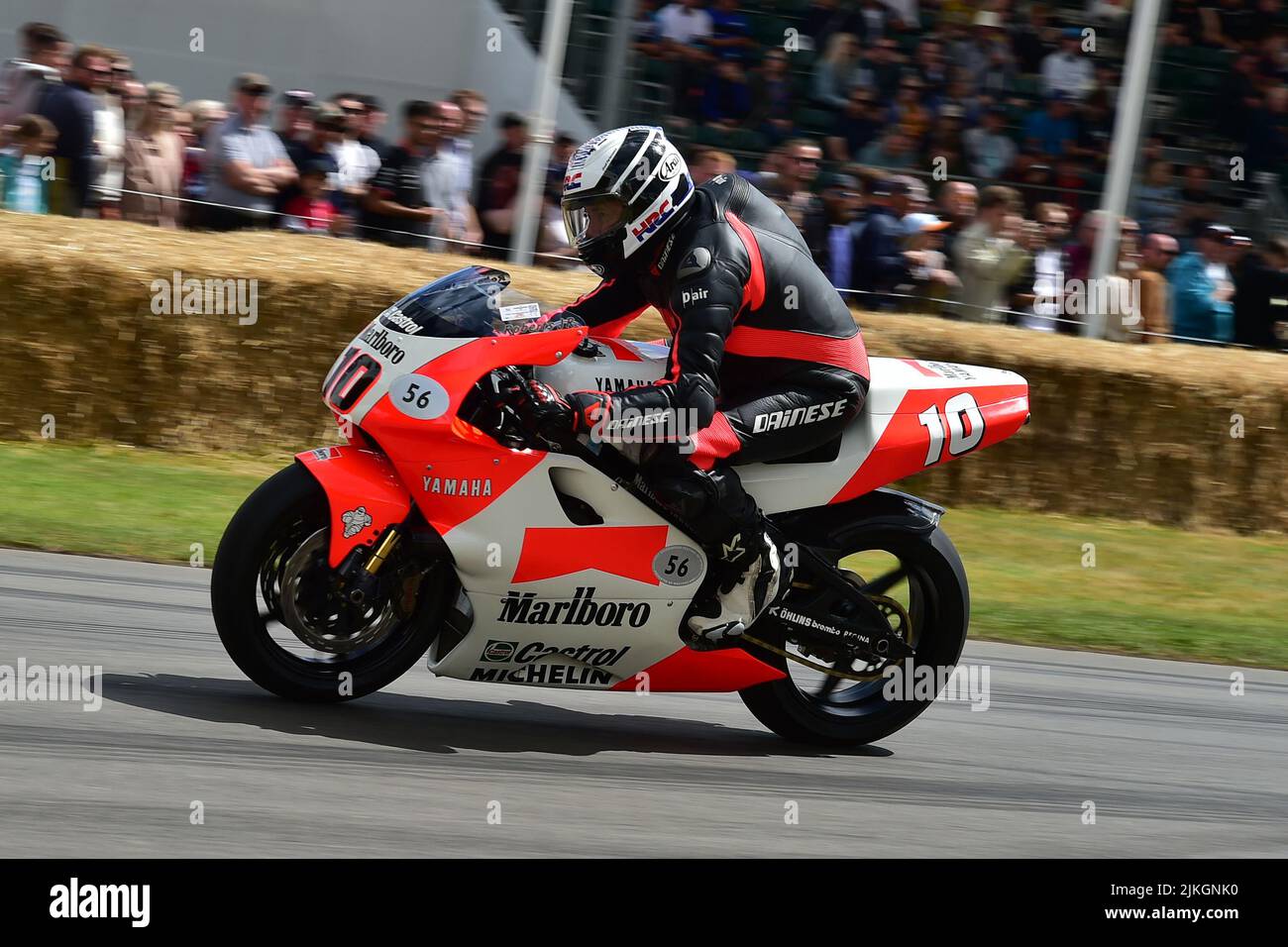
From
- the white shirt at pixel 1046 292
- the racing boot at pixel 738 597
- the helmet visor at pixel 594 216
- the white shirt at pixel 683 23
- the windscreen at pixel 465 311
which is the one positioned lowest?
the white shirt at pixel 1046 292

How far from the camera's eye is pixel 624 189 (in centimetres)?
450

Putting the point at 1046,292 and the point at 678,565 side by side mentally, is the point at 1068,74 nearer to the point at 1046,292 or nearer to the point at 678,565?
the point at 1046,292

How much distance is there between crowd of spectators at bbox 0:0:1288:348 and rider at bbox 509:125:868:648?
194 inches

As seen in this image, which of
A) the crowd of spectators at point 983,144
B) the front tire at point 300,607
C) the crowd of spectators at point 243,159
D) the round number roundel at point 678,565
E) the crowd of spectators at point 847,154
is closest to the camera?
the front tire at point 300,607

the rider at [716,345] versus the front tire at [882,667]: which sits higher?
the rider at [716,345]

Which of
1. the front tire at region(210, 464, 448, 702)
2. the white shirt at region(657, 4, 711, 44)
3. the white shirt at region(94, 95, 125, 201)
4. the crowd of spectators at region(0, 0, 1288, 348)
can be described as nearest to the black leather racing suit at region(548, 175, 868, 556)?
the front tire at region(210, 464, 448, 702)

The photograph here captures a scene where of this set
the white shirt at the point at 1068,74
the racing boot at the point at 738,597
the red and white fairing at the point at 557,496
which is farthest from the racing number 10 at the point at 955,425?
the white shirt at the point at 1068,74

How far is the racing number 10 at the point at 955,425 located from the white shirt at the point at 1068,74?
773 cm

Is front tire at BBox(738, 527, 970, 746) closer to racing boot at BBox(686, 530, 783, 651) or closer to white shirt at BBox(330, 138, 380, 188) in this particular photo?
racing boot at BBox(686, 530, 783, 651)

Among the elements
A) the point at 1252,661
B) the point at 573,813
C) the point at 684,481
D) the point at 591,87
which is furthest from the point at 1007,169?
the point at 573,813

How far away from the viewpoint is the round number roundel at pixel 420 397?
14.6 feet

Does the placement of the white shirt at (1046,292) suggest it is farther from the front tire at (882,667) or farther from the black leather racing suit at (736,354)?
the black leather racing suit at (736,354)

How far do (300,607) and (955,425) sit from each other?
6.94ft

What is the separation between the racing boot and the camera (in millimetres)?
4773
